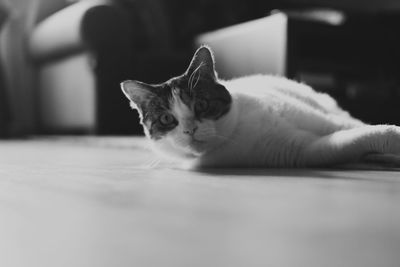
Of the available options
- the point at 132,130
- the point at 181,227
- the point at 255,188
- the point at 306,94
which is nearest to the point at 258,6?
the point at 132,130

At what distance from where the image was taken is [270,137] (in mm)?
1165

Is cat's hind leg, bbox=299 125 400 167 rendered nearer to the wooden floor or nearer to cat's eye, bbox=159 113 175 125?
the wooden floor

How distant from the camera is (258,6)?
385cm

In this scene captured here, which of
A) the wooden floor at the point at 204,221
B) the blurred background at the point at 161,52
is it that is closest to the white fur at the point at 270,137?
the wooden floor at the point at 204,221

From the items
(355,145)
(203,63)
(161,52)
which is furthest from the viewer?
(161,52)

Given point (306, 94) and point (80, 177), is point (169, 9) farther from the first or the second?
point (80, 177)

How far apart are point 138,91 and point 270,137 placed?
1.05 ft

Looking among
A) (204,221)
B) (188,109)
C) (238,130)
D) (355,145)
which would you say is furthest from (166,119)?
(204,221)

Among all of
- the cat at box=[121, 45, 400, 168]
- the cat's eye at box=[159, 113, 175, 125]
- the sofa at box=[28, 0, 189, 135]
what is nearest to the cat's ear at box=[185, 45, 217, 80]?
the cat at box=[121, 45, 400, 168]

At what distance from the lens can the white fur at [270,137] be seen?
1083 mm

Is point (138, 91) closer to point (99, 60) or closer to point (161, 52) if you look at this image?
point (99, 60)

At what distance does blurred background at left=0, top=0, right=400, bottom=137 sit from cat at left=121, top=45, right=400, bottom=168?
1.19 metres

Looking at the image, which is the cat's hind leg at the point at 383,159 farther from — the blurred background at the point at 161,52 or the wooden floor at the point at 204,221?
the blurred background at the point at 161,52

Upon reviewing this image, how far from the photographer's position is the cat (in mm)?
1093
